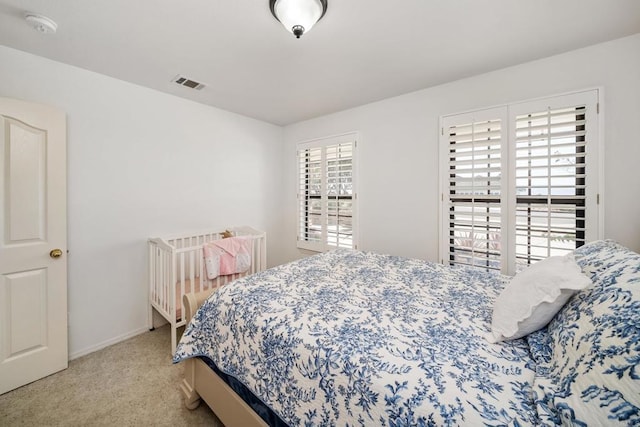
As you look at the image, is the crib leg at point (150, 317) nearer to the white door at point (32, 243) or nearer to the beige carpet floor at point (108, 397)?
the beige carpet floor at point (108, 397)

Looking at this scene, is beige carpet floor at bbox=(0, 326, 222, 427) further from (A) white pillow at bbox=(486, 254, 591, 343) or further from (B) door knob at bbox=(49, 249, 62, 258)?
(A) white pillow at bbox=(486, 254, 591, 343)

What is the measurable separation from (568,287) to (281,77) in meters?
2.47

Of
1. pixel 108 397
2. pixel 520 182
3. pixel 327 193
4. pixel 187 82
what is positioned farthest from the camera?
pixel 327 193

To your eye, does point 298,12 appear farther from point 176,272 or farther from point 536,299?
point 176,272

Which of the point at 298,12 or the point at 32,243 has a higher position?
the point at 298,12

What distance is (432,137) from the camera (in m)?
2.55

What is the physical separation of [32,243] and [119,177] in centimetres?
79

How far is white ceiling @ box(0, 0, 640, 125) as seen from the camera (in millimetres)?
1471

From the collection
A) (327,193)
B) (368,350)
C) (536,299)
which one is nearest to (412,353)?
(368,350)

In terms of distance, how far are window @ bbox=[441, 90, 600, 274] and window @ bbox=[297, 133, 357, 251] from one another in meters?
1.12

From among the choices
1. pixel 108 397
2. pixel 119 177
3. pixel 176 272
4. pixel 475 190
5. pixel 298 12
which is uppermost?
pixel 298 12

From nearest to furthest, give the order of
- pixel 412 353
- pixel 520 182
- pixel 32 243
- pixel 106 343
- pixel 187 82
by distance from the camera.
→ pixel 412 353, pixel 32 243, pixel 520 182, pixel 106 343, pixel 187 82

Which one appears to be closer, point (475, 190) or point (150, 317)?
point (475, 190)

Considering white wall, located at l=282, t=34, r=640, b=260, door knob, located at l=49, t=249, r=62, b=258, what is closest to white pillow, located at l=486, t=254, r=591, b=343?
white wall, located at l=282, t=34, r=640, b=260
